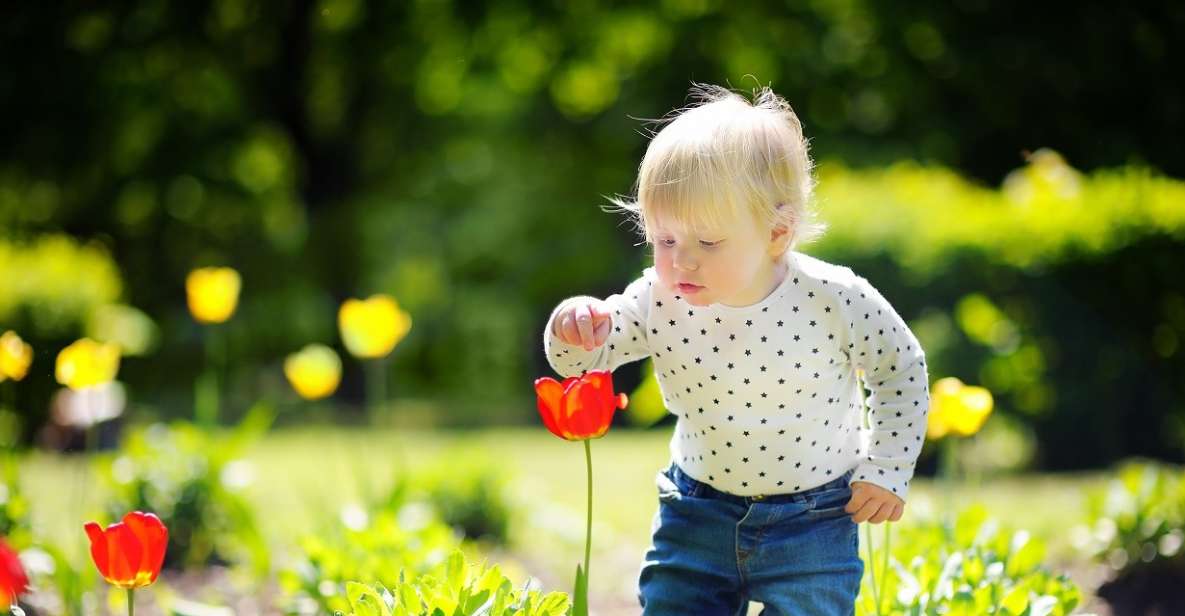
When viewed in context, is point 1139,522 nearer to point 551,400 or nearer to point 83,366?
point 551,400

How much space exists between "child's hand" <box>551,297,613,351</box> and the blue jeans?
0.38m

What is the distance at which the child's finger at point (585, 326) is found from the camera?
2.24m

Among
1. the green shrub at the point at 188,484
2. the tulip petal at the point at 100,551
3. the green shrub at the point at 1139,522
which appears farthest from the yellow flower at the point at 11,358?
the green shrub at the point at 1139,522

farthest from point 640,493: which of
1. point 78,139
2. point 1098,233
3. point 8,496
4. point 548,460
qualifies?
point 78,139

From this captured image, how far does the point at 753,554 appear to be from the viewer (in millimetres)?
2314

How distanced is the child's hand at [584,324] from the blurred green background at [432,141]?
4592 millimetres

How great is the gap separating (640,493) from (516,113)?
10938 mm

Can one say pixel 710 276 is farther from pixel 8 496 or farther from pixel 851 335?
pixel 8 496

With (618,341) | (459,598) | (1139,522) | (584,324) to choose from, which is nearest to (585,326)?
(584,324)

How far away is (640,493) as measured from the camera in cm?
586

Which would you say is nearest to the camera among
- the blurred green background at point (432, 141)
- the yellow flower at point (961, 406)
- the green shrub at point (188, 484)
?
the yellow flower at point (961, 406)

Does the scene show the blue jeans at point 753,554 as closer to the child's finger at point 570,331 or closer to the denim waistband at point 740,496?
the denim waistband at point 740,496

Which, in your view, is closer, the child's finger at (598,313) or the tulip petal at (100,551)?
the tulip petal at (100,551)

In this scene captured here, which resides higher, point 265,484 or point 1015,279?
point 1015,279
